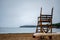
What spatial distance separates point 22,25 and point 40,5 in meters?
0.97

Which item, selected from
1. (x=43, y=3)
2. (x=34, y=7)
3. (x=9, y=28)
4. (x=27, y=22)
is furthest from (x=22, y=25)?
(x=43, y=3)

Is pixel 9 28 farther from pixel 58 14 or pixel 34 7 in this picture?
pixel 58 14

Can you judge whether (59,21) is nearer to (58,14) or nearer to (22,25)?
(58,14)

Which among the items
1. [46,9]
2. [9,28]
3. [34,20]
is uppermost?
[46,9]

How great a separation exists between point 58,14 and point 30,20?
40.9 inches

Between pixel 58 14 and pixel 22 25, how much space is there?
136cm

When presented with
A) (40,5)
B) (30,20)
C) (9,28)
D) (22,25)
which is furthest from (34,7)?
(9,28)

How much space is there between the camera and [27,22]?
14.2 ft

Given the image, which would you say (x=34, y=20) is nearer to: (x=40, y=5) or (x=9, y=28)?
(x=40, y=5)

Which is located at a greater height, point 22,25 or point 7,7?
point 7,7

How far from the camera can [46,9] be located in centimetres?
436

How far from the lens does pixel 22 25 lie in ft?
14.2

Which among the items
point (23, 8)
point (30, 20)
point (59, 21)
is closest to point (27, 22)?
point (30, 20)

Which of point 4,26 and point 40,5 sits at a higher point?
point 40,5
